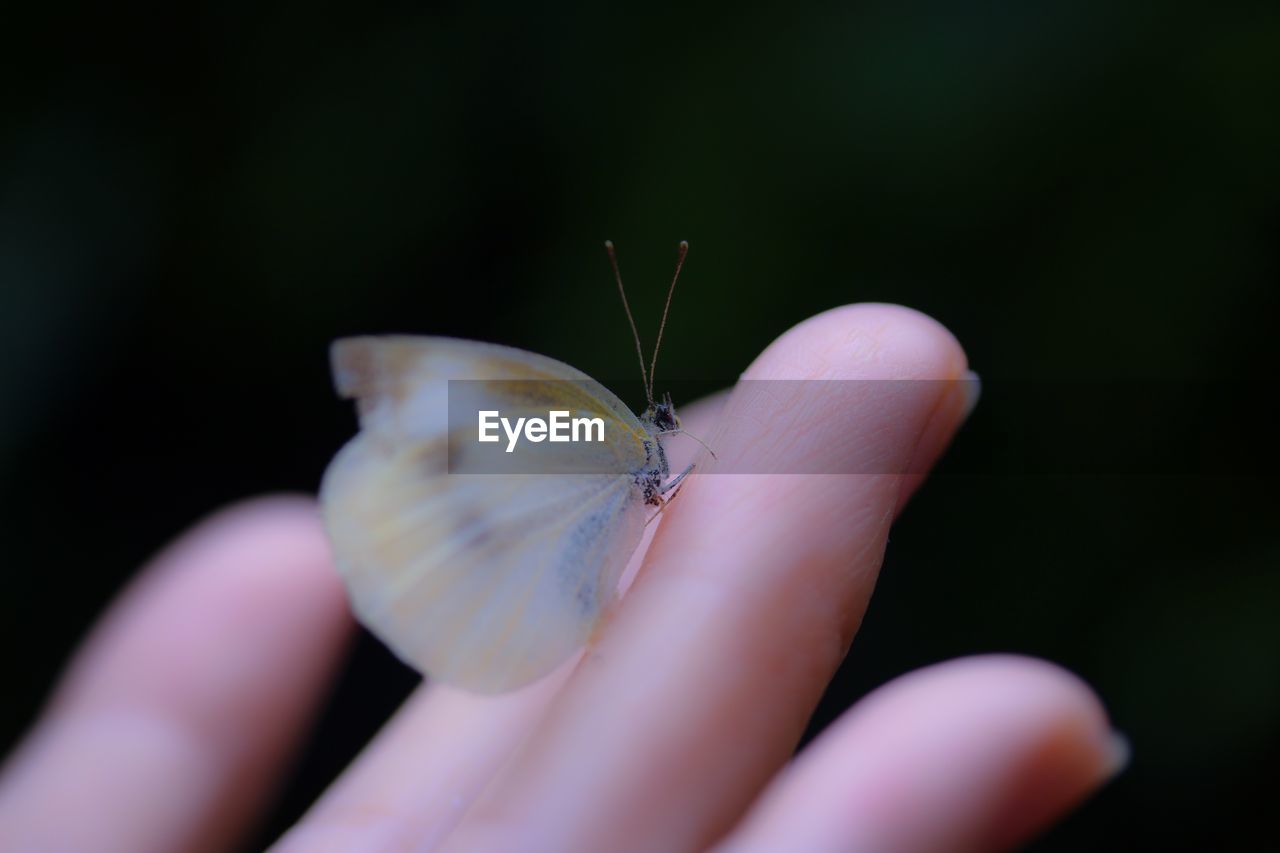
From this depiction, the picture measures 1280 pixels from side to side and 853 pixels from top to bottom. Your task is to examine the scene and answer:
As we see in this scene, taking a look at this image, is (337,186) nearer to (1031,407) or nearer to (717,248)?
(717,248)

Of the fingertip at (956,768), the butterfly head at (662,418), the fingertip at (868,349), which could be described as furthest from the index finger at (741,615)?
the butterfly head at (662,418)

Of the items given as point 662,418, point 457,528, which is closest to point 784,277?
point 662,418

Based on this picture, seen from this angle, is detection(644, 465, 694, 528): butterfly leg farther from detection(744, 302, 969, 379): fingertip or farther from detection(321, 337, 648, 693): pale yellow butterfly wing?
detection(744, 302, 969, 379): fingertip

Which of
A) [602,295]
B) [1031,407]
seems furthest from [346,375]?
[1031,407]

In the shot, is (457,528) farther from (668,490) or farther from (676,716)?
(676,716)

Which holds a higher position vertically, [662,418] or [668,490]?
[662,418]

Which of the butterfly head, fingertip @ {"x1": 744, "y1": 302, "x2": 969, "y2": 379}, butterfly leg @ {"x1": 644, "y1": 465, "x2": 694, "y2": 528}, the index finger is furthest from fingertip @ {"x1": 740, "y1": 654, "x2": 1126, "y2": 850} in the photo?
the butterfly head

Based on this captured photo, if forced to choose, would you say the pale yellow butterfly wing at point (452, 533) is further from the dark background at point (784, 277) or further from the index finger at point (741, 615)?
the dark background at point (784, 277)
